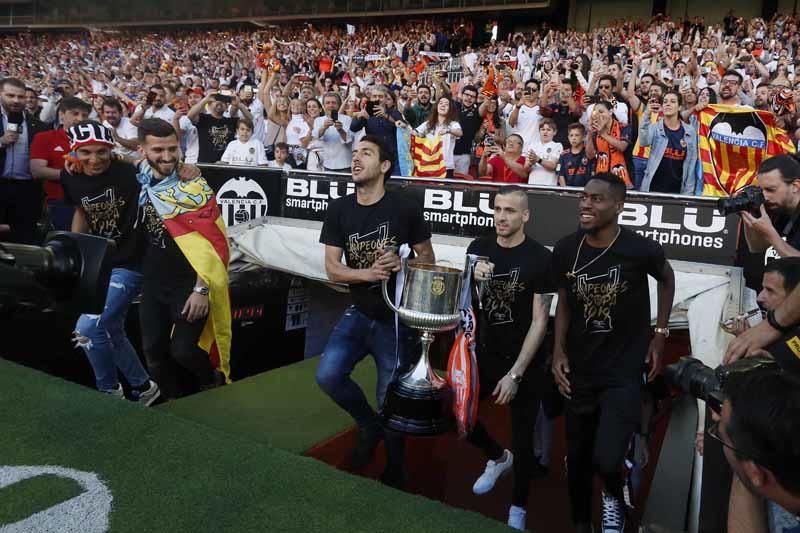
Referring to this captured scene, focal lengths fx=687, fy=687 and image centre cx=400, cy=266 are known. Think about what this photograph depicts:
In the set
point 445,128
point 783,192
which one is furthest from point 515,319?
point 445,128

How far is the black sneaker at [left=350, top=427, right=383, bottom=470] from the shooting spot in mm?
3570

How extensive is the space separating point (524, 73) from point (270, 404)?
1244 cm

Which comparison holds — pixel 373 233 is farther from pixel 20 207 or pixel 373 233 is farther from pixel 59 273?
pixel 20 207

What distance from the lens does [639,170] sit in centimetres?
674

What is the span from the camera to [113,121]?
8.70m

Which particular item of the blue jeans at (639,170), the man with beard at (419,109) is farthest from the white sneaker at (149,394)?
the man with beard at (419,109)

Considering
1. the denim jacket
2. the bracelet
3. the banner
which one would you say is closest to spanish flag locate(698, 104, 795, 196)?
the denim jacket

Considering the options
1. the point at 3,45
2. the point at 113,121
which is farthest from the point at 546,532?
the point at 3,45

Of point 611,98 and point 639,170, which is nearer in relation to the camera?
point 639,170

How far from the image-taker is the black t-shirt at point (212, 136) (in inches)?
333

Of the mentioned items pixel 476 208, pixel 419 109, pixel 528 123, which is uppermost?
pixel 419 109

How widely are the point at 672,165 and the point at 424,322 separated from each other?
4.60 m

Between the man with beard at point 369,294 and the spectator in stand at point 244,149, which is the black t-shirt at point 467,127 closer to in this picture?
the spectator in stand at point 244,149

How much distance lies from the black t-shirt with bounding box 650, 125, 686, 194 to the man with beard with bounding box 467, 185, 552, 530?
3478 millimetres
